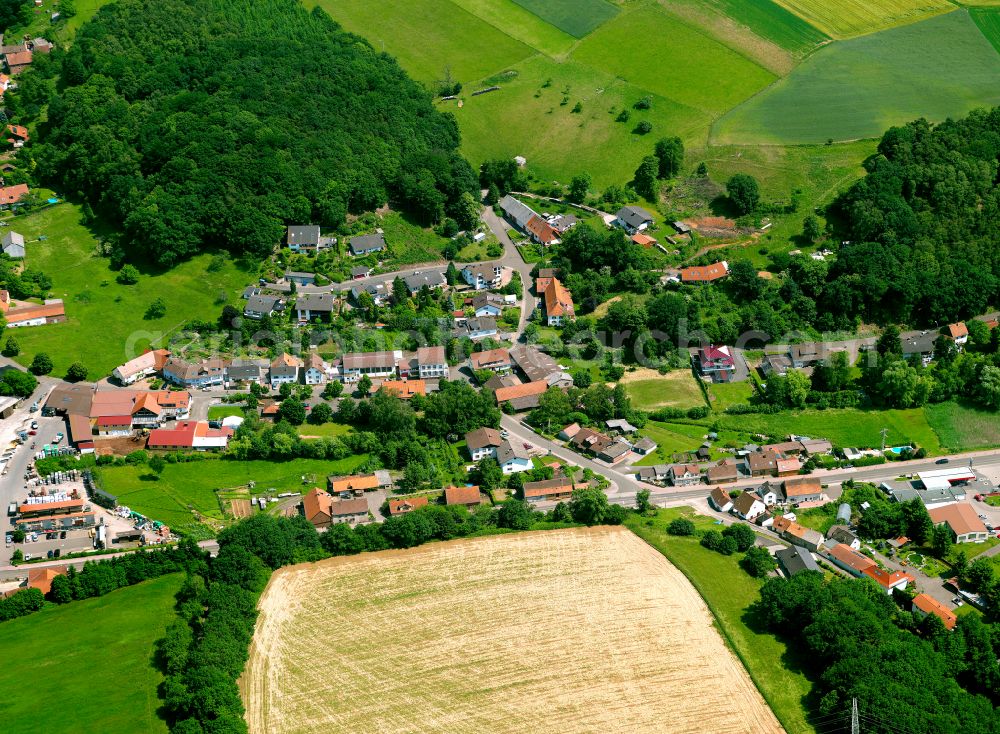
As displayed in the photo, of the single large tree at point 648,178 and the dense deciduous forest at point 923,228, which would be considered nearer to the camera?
the dense deciduous forest at point 923,228

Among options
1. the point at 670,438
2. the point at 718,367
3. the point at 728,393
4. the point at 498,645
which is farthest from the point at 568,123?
the point at 498,645

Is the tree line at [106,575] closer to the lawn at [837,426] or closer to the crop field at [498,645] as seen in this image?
the crop field at [498,645]

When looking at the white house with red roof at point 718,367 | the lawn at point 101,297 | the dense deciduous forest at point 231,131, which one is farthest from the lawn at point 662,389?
the lawn at point 101,297

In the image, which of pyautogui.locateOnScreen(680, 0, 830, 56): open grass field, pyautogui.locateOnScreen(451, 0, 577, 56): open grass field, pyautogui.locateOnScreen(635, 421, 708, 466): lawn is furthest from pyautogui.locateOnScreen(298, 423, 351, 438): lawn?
pyautogui.locateOnScreen(680, 0, 830, 56): open grass field

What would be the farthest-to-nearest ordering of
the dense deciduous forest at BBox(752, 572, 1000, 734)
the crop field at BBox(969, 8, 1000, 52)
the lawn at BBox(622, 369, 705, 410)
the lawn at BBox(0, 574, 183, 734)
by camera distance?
the crop field at BBox(969, 8, 1000, 52)
the lawn at BBox(622, 369, 705, 410)
the lawn at BBox(0, 574, 183, 734)
the dense deciduous forest at BBox(752, 572, 1000, 734)

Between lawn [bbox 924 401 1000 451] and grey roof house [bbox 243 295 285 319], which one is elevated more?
grey roof house [bbox 243 295 285 319]

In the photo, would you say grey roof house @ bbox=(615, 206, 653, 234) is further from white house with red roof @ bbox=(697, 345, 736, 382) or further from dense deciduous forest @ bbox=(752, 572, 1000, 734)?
dense deciduous forest @ bbox=(752, 572, 1000, 734)

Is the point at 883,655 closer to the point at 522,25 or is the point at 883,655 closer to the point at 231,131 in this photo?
the point at 231,131
